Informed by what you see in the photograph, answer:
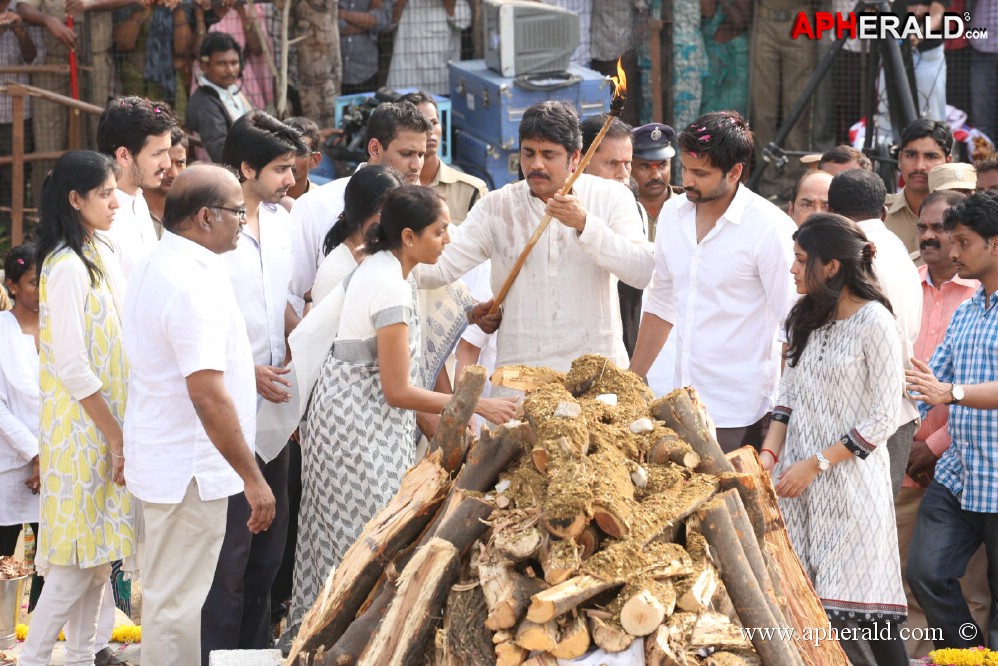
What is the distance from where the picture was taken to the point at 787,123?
8836mm

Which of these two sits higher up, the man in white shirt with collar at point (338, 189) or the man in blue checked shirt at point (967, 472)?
the man in white shirt with collar at point (338, 189)

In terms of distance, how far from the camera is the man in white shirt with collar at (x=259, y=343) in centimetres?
449

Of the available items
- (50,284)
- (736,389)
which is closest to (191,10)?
(50,284)

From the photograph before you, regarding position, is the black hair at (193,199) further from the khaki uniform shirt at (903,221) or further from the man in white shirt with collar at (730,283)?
the khaki uniform shirt at (903,221)

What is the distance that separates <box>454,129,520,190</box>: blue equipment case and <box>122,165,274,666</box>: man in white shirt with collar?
511cm

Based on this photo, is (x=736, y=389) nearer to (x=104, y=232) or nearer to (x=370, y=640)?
(x=370, y=640)

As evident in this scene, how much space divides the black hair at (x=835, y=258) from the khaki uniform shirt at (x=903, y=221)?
92.2 inches

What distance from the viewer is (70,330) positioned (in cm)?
435

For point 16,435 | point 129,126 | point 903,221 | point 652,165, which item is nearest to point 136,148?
point 129,126

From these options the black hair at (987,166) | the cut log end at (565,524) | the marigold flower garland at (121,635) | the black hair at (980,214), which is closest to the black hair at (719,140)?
the black hair at (980,214)

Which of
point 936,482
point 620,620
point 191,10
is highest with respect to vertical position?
point 191,10

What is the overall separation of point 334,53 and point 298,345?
5.58 m

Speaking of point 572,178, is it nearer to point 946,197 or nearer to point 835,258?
point 835,258

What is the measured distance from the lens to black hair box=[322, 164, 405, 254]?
465 cm
